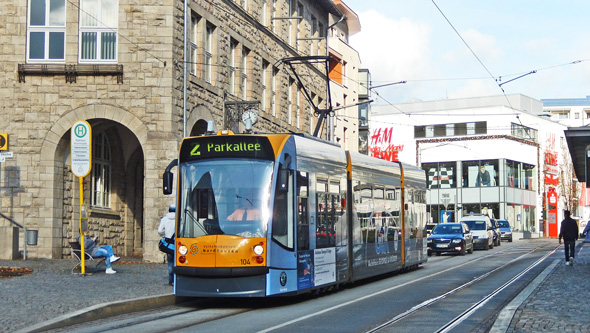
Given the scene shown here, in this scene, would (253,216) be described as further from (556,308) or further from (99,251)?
(99,251)

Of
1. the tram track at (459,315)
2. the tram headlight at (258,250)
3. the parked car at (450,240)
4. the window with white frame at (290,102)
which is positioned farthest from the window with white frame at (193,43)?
the parked car at (450,240)

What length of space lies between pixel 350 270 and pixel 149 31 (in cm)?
1023

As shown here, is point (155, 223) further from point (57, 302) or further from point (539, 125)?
point (539, 125)

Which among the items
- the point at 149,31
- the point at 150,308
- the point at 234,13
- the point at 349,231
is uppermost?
the point at 234,13

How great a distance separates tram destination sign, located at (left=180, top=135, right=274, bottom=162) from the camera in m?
15.0

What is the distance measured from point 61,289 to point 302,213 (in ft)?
14.9

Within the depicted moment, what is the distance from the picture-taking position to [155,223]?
24.5 meters

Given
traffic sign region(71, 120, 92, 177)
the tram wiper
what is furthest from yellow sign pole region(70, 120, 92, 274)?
the tram wiper

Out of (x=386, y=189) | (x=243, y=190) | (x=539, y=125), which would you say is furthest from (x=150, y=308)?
(x=539, y=125)

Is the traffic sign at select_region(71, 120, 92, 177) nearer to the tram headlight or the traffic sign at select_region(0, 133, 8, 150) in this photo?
the tram headlight

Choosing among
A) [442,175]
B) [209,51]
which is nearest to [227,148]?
[209,51]

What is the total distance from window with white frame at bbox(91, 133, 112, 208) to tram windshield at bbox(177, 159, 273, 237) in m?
12.1

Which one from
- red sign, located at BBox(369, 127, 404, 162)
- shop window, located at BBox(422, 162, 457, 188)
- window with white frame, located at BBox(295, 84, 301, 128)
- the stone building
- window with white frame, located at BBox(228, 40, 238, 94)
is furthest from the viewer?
red sign, located at BBox(369, 127, 404, 162)

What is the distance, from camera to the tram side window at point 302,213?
1549cm
